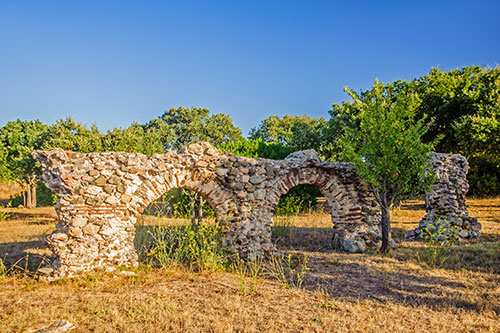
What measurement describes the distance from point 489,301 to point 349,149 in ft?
14.3

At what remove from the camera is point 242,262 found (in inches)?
287

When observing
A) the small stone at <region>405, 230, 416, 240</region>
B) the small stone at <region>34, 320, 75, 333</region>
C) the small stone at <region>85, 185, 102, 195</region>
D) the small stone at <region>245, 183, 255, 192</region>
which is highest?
the small stone at <region>85, 185, 102, 195</region>

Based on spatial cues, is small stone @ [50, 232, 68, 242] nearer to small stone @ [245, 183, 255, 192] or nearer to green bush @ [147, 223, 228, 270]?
green bush @ [147, 223, 228, 270]

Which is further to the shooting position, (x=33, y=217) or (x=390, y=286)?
(x=33, y=217)

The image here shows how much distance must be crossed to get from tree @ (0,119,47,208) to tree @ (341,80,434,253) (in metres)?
18.4

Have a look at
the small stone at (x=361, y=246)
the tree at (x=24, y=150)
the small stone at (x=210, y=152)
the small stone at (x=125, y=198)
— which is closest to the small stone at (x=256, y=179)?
the small stone at (x=210, y=152)

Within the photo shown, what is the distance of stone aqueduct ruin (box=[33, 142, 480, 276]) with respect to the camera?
6.48m

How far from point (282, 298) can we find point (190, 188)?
3.59 metres

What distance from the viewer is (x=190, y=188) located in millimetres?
7680

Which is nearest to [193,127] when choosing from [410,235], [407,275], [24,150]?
[24,150]

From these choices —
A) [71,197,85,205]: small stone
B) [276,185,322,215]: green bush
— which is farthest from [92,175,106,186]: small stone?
[276,185,322,215]: green bush

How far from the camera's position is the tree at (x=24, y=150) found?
19828mm

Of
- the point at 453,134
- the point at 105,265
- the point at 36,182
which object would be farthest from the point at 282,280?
the point at 36,182

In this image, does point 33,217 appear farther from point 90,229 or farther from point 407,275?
point 407,275
